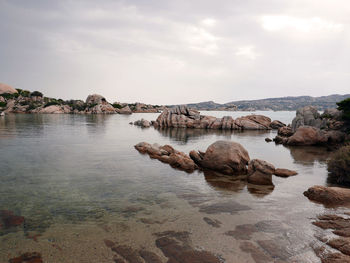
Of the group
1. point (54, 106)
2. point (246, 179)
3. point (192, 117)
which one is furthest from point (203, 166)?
point (54, 106)

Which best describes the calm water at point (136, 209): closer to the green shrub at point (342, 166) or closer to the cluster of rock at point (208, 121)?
the green shrub at point (342, 166)

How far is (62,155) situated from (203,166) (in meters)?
15.2

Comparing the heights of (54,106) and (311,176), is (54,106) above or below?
above

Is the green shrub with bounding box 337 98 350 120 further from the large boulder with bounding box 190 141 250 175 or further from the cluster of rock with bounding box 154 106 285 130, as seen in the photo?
the cluster of rock with bounding box 154 106 285 130

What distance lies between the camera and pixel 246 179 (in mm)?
16625

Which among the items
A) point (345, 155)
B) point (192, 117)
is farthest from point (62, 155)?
point (192, 117)

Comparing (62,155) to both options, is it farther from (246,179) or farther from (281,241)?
(281,241)

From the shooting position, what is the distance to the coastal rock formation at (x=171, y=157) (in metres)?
19.8

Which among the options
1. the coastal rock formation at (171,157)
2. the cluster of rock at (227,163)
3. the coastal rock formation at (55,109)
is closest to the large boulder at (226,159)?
the cluster of rock at (227,163)

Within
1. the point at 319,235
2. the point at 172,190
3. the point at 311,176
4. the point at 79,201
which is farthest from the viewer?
the point at 311,176

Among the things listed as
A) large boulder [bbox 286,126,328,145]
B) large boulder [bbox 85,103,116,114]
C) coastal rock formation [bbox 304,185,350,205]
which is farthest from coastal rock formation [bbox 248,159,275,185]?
large boulder [bbox 85,103,116,114]

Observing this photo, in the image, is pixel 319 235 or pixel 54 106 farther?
pixel 54 106

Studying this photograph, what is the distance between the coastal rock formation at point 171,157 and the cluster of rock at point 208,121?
39.5 meters

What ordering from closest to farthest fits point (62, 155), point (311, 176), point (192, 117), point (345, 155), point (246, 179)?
point (345, 155), point (246, 179), point (311, 176), point (62, 155), point (192, 117)
